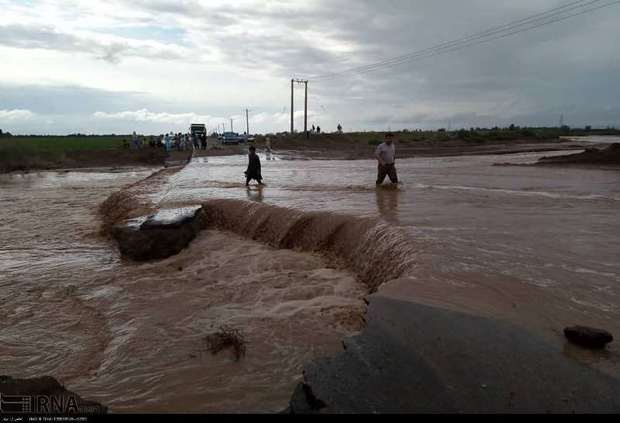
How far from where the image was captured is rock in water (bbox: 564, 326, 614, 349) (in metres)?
3.74

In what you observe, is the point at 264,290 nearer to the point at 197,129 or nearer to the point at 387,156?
the point at 387,156

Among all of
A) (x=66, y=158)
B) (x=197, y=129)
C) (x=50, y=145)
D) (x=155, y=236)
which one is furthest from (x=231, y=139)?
(x=155, y=236)

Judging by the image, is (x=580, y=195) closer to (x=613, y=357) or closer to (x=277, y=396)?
(x=613, y=357)

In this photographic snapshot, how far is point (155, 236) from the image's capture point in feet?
31.2

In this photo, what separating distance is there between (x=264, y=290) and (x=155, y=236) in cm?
352

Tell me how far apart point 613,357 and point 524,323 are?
731 mm

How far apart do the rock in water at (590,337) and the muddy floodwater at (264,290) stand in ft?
0.40

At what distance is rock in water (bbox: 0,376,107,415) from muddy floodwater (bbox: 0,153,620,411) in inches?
25.5

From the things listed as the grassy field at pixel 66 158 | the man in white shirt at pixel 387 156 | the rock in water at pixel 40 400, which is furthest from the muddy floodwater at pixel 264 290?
the grassy field at pixel 66 158

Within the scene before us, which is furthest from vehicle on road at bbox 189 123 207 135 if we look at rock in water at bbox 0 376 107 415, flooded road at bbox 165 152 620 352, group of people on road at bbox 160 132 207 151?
rock in water at bbox 0 376 107 415

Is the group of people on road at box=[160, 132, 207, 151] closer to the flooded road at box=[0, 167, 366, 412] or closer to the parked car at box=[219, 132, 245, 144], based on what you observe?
the parked car at box=[219, 132, 245, 144]

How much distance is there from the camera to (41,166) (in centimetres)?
3488

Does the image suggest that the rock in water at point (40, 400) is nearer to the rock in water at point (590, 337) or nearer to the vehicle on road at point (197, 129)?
the rock in water at point (590, 337)

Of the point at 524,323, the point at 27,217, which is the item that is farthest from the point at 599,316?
the point at 27,217
